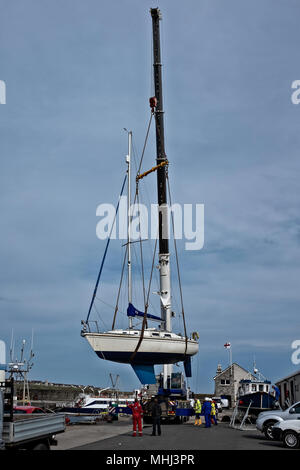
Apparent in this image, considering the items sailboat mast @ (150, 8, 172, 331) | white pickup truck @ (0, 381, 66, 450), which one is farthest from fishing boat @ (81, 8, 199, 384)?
white pickup truck @ (0, 381, 66, 450)

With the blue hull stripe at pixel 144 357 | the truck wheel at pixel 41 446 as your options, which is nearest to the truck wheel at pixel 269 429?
the truck wheel at pixel 41 446

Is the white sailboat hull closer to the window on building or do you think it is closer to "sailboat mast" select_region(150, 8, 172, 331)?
"sailboat mast" select_region(150, 8, 172, 331)

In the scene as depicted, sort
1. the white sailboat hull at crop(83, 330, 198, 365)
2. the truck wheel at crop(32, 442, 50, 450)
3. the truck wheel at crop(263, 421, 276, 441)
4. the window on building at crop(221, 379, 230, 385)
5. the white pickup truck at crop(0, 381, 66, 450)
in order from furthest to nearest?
1. the window on building at crop(221, 379, 230, 385)
2. the white sailboat hull at crop(83, 330, 198, 365)
3. the truck wheel at crop(263, 421, 276, 441)
4. the truck wheel at crop(32, 442, 50, 450)
5. the white pickup truck at crop(0, 381, 66, 450)

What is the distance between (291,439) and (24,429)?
1168 cm

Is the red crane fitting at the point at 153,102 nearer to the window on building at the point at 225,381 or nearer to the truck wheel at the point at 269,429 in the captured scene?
the truck wheel at the point at 269,429

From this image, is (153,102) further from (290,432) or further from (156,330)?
(290,432)

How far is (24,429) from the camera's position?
1095cm

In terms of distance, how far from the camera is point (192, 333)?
152 ft

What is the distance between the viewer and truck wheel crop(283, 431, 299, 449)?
18750mm

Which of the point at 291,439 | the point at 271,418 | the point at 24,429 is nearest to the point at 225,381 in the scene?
the point at 271,418

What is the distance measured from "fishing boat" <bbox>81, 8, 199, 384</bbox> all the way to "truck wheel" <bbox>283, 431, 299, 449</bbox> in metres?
22.0

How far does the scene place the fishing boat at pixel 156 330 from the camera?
39812 millimetres

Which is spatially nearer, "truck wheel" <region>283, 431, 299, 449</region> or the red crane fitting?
"truck wheel" <region>283, 431, 299, 449</region>
